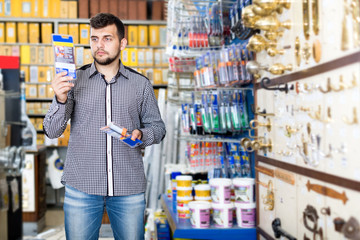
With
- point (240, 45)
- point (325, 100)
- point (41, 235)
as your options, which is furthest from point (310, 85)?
point (41, 235)

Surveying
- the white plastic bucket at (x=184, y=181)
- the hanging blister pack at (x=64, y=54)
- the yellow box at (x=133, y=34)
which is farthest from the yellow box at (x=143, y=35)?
the hanging blister pack at (x=64, y=54)

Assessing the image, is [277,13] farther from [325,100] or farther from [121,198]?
[121,198]

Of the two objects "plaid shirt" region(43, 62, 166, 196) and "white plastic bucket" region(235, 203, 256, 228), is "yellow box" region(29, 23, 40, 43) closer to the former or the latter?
"plaid shirt" region(43, 62, 166, 196)

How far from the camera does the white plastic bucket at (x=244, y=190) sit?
86.6 inches

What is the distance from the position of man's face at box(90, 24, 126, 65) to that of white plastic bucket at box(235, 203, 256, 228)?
100cm

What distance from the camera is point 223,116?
2398mm

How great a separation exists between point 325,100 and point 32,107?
4.42 m

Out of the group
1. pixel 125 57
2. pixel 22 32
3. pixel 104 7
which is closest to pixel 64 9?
pixel 22 32

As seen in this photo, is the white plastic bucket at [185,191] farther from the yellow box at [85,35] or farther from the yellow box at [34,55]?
the yellow box at [34,55]

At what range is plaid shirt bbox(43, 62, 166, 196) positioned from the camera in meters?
1.71

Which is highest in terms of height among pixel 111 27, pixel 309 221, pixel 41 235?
pixel 111 27

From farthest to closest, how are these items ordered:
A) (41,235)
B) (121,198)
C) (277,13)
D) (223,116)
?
1. (41,235)
2. (223,116)
3. (277,13)
4. (121,198)

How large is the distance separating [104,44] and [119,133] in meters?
0.39

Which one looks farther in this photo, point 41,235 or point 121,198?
point 41,235
